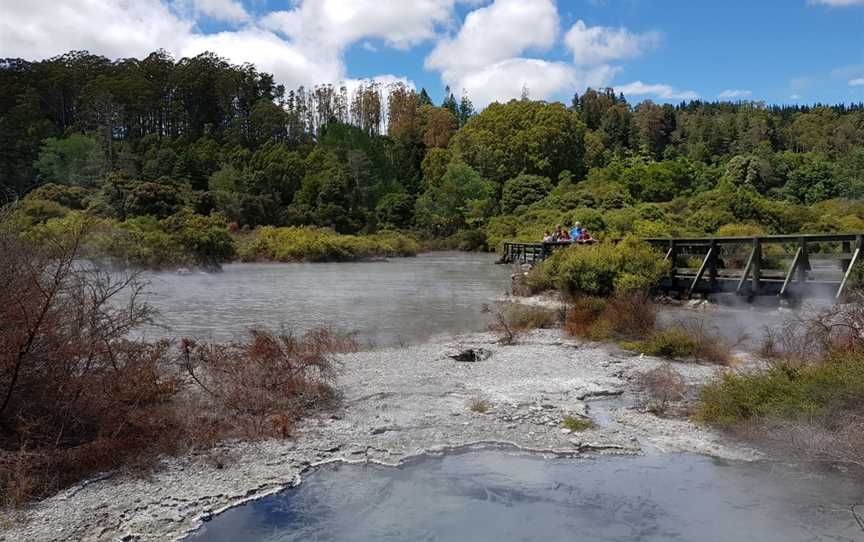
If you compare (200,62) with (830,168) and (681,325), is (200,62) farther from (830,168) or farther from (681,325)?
(681,325)

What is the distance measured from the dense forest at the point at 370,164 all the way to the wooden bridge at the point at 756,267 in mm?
14369

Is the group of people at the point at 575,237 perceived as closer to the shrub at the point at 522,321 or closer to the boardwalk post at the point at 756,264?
the boardwalk post at the point at 756,264

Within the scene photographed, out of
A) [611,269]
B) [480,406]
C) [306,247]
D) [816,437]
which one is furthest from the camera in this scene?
[306,247]

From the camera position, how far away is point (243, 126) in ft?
279

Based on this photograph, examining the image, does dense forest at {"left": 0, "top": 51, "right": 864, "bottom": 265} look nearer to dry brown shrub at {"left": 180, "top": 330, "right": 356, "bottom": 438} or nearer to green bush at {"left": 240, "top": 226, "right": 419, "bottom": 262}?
green bush at {"left": 240, "top": 226, "right": 419, "bottom": 262}

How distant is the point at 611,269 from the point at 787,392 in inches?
361

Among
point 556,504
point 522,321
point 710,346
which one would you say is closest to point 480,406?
point 556,504

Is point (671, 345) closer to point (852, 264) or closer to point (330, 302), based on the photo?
point (852, 264)

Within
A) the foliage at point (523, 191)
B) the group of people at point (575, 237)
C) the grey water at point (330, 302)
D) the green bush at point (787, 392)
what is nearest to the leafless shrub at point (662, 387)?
the green bush at point (787, 392)

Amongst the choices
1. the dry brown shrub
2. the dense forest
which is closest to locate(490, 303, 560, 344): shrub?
the dry brown shrub

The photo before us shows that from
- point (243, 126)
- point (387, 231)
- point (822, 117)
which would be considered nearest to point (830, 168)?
point (387, 231)

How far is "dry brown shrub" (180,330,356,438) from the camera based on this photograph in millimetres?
7266

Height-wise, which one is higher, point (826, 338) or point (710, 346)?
point (826, 338)

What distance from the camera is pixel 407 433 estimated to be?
7.31 metres
